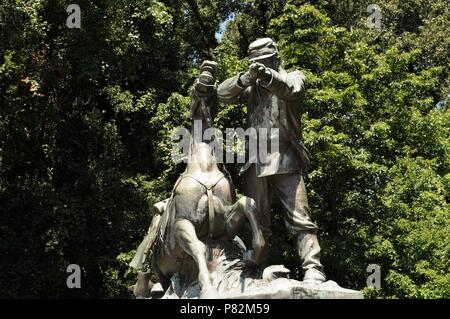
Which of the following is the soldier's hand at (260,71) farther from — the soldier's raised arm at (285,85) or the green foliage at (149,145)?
the green foliage at (149,145)

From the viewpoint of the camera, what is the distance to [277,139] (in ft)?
29.2

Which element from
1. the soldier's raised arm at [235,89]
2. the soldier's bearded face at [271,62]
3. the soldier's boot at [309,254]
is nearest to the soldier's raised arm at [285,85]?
the soldier's bearded face at [271,62]

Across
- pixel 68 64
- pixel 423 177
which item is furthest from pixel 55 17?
pixel 423 177

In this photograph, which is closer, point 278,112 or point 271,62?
point 278,112

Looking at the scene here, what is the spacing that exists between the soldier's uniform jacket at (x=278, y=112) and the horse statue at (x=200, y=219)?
41cm

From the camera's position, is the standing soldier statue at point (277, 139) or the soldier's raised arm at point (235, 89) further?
the soldier's raised arm at point (235, 89)

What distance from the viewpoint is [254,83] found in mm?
9102

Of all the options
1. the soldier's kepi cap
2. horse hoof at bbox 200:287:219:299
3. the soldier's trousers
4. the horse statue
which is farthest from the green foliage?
horse hoof at bbox 200:287:219:299

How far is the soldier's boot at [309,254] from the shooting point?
27.6 feet

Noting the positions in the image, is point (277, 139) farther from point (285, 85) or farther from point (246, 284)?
point (246, 284)

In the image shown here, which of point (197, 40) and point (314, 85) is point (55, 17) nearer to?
point (197, 40)

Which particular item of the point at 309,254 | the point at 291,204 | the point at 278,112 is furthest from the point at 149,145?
the point at 309,254

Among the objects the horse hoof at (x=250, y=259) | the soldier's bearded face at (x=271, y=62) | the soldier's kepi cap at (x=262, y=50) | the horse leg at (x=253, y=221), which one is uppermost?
the soldier's kepi cap at (x=262, y=50)

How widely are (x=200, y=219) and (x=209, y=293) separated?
0.93 meters
